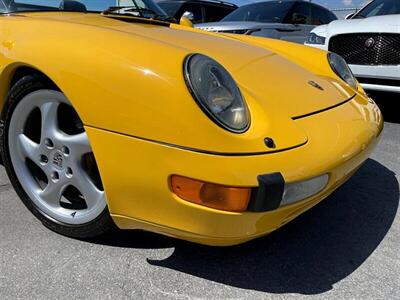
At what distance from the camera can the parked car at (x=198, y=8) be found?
26.3ft

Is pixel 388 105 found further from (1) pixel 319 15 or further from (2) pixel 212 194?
(2) pixel 212 194

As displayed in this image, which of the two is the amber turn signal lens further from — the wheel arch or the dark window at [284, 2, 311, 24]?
the dark window at [284, 2, 311, 24]

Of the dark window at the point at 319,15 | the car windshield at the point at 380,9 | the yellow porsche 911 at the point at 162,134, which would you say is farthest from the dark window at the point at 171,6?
the yellow porsche 911 at the point at 162,134

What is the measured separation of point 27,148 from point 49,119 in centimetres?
24

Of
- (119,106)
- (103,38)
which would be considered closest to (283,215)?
(119,106)

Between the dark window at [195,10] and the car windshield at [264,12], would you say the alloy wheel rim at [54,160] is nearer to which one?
the car windshield at [264,12]

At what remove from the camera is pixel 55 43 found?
5.74 feet

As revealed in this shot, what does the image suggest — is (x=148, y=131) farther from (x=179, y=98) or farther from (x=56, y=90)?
(x=56, y=90)

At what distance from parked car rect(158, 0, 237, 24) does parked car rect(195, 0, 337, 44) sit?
3.73 feet

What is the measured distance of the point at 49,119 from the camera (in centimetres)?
189

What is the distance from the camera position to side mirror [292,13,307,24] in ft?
21.9

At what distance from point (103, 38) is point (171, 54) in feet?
0.99

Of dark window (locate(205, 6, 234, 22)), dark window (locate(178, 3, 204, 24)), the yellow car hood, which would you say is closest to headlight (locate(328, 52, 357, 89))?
the yellow car hood

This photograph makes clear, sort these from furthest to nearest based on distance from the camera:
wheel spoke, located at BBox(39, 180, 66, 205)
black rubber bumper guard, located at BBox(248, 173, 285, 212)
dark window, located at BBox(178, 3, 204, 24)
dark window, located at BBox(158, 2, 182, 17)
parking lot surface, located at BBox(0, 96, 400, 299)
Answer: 1. dark window, located at BBox(178, 3, 204, 24)
2. dark window, located at BBox(158, 2, 182, 17)
3. wheel spoke, located at BBox(39, 180, 66, 205)
4. parking lot surface, located at BBox(0, 96, 400, 299)
5. black rubber bumper guard, located at BBox(248, 173, 285, 212)
